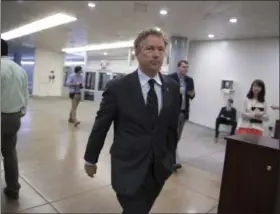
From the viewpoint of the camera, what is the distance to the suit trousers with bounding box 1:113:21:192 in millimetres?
2328

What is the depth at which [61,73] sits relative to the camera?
53.9 feet

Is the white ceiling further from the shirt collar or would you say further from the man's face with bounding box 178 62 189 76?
the shirt collar

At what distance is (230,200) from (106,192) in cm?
132

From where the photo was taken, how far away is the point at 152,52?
1460 mm

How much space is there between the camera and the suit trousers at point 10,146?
233cm

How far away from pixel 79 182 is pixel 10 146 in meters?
0.95

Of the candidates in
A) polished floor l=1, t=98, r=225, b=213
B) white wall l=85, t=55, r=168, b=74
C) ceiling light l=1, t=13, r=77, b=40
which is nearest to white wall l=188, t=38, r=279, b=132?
polished floor l=1, t=98, r=225, b=213

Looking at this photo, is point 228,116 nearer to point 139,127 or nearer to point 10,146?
point 10,146

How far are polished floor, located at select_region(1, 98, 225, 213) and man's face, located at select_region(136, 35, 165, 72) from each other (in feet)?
5.22

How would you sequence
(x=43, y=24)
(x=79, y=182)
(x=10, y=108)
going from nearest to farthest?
(x=10, y=108), (x=79, y=182), (x=43, y=24)

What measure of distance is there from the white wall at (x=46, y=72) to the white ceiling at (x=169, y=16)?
7391 mm

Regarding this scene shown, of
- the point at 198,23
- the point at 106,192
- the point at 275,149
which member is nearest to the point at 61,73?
the point at 198,23

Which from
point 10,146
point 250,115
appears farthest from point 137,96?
point 250,115

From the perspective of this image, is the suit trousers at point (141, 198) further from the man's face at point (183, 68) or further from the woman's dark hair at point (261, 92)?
the woman's dark hair at point (261, 92)
